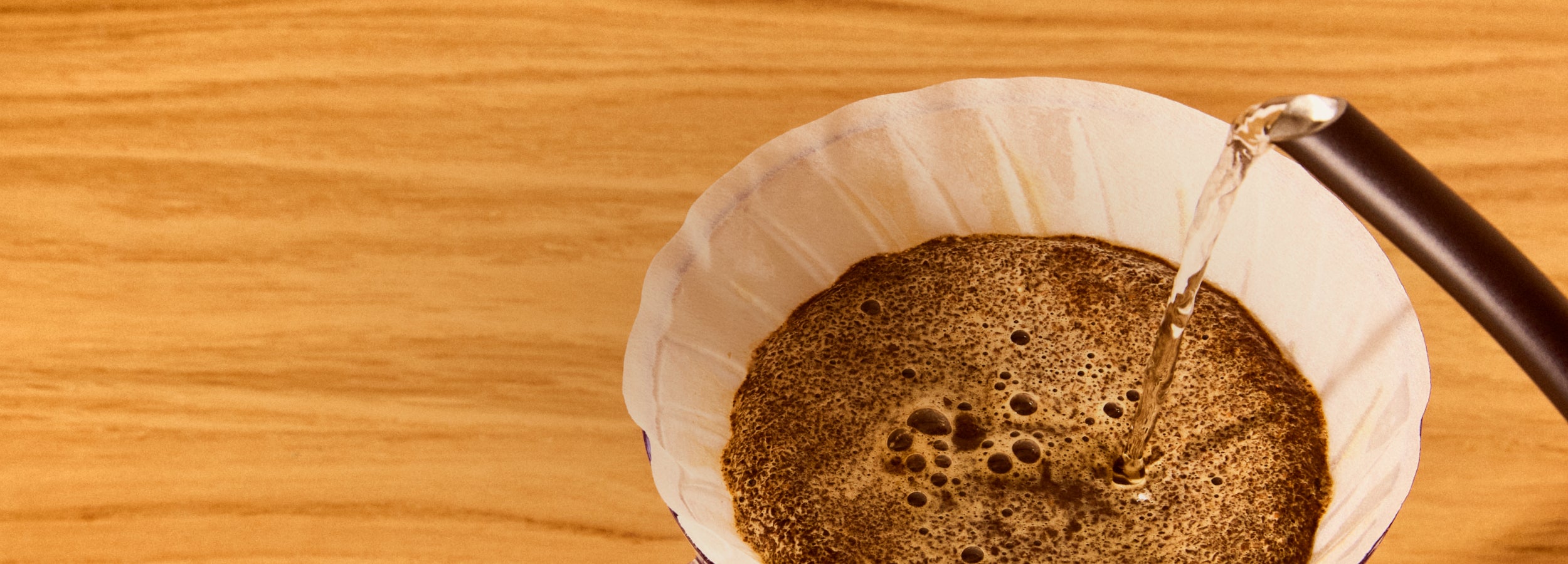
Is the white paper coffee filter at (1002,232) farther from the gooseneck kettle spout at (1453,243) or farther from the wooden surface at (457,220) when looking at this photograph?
the gooseneck kettle spout at (1453,243)

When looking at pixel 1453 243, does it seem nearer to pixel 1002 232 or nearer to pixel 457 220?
pixel 1002 232

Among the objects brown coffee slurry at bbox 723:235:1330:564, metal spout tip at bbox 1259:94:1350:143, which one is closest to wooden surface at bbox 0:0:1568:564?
brown coffee slurry at bbox 723:235:1330:564

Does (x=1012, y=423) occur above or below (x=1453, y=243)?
below

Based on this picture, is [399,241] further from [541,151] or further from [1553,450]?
[1553,450]

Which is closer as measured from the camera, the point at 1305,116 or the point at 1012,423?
the point at 1305,116

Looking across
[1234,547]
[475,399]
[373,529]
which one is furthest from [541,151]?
[1234,547]

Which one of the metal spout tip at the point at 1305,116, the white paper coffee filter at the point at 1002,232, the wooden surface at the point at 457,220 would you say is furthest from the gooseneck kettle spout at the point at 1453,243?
the wooden surface at the point at 457,220

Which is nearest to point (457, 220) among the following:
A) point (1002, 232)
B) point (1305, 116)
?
point (1002, 232)
